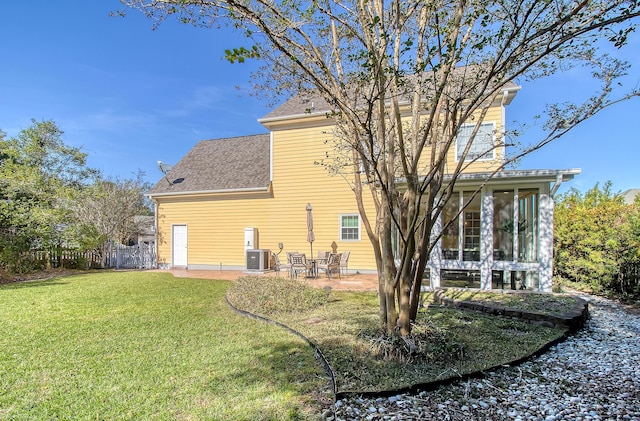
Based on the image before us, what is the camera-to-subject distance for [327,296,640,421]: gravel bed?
8.73ft

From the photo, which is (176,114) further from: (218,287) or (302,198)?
(218,287)

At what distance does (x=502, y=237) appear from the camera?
8.28m

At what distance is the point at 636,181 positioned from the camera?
41.9 feet

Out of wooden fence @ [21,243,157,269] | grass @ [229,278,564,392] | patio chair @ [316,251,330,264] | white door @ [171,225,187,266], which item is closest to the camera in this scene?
grass @ [229,278,564,392]

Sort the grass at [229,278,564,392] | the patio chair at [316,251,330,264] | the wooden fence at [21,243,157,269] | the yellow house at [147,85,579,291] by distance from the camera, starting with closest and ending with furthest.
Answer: the grass at [229,278,564,392], the yellow house at [147,85,579,291], the patio chair at [316,251,330,264], the wooden fence at [21,243,157,269]

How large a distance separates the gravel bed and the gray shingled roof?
10674 mm

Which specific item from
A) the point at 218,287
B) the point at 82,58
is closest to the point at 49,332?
the point at 218,287

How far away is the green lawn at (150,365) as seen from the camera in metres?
2.71

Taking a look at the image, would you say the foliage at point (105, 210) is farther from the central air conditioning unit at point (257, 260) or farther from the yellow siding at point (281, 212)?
the central air conditioning unit at point (257, 260)

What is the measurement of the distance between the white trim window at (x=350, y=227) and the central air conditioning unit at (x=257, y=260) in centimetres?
297

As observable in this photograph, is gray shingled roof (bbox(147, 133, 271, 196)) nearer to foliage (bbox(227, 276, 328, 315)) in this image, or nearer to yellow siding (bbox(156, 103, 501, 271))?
yellow siding (bbox(156, 103, 501, 271))

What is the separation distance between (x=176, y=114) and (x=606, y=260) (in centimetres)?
2107

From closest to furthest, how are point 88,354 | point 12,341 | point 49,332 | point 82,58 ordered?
point 88,354 < point 12,341 < point 49,332 < point 82,58

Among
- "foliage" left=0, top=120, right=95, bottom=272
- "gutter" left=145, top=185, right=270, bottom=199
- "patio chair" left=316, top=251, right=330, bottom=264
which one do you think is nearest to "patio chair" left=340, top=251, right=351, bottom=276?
"patio chair" left=316, top=251, right=330, bottom=264
